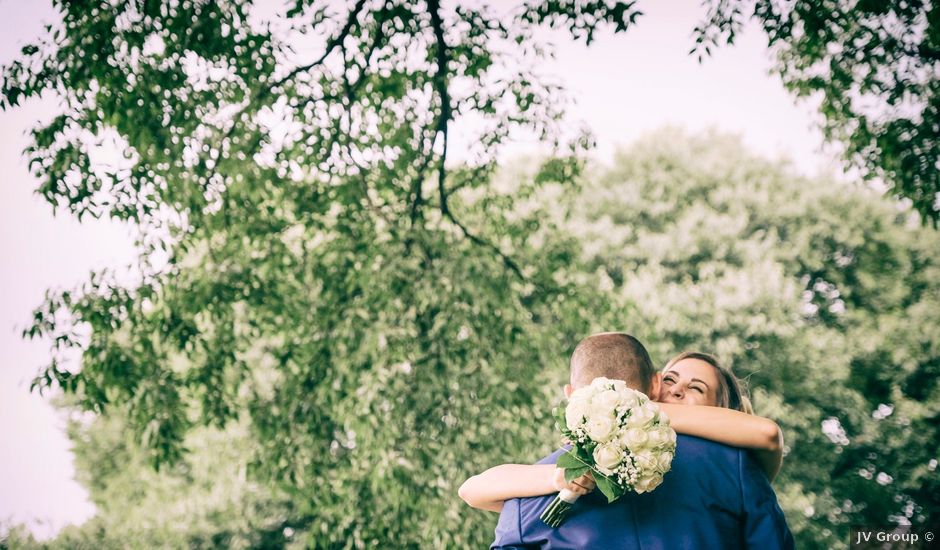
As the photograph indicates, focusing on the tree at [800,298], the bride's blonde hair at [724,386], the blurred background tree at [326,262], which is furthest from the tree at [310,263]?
the tree at [800,298]

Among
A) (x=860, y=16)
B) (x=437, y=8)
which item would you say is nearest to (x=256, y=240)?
(x=437, y=8)

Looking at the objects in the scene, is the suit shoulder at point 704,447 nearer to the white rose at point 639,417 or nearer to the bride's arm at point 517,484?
the white rose at point 639,417

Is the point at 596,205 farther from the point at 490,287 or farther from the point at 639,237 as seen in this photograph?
the point at 490,287

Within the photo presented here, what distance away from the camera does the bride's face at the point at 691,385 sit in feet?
10.5

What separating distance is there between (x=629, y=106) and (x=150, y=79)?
1310 cm

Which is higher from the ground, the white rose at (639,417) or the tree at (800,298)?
the tree at (800,298)

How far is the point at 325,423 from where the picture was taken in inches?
254

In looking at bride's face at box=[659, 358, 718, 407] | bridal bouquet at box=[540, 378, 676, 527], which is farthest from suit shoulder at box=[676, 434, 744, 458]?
bride's face at box=[659, 358, 718, 407]

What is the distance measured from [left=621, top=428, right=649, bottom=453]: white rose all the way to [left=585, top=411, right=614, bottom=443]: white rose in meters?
0.05

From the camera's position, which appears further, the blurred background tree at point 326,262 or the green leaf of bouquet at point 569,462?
the blurred background tree at point 326,262

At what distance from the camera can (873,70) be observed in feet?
21.0

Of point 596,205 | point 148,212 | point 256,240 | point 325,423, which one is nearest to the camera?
point 148,212

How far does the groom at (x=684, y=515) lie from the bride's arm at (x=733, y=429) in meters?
0.04

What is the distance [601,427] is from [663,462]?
0.22 m
